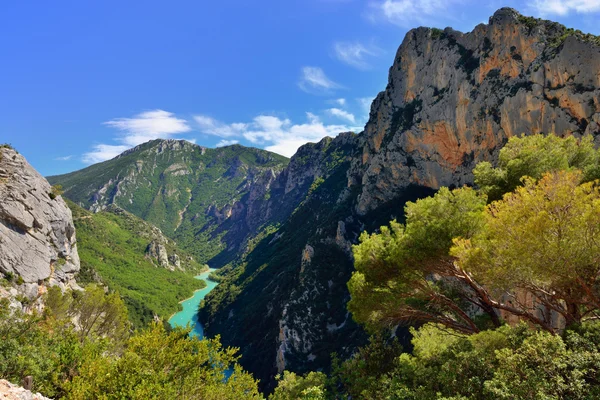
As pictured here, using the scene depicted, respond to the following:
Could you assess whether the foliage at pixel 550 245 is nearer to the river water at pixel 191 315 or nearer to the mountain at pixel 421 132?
the mountain at pixel 421 132

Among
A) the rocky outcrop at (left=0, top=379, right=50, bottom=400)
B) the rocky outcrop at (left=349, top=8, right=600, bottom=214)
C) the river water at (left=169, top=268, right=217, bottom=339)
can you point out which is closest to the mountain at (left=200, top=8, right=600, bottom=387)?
the rocky outcrop at (left=349, top=8, right=600, bottom=214)

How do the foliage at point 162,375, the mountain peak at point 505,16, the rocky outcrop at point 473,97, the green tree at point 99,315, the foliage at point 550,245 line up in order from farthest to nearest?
the mountain peak at point 505,16 < the rocky outcrop at point 473,97 < the green tree at point 99,315 < the foliage at point 162,375 < the foliage at point 550,245

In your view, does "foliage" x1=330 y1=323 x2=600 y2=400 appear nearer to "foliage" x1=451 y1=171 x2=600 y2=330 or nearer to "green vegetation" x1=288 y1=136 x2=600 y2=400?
"green vegetation" x1=288 y1=136 x2=600 y2=400

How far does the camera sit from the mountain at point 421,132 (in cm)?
3195

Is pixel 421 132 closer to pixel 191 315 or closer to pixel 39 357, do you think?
pixel 39 357

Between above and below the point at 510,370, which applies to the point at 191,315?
below

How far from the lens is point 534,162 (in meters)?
12.8

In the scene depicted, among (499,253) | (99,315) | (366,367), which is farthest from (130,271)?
(499,253)

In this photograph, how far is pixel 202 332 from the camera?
8069cm

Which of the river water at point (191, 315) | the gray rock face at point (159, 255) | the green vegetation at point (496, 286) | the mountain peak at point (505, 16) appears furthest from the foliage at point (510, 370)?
the gray rock face at point (159, 255)

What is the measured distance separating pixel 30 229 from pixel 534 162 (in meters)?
46.6

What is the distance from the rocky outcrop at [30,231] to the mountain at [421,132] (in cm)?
3333

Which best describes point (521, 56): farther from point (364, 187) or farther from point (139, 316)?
point (139, 316)

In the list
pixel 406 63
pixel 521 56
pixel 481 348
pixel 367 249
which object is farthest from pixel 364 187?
pixel 481 348
